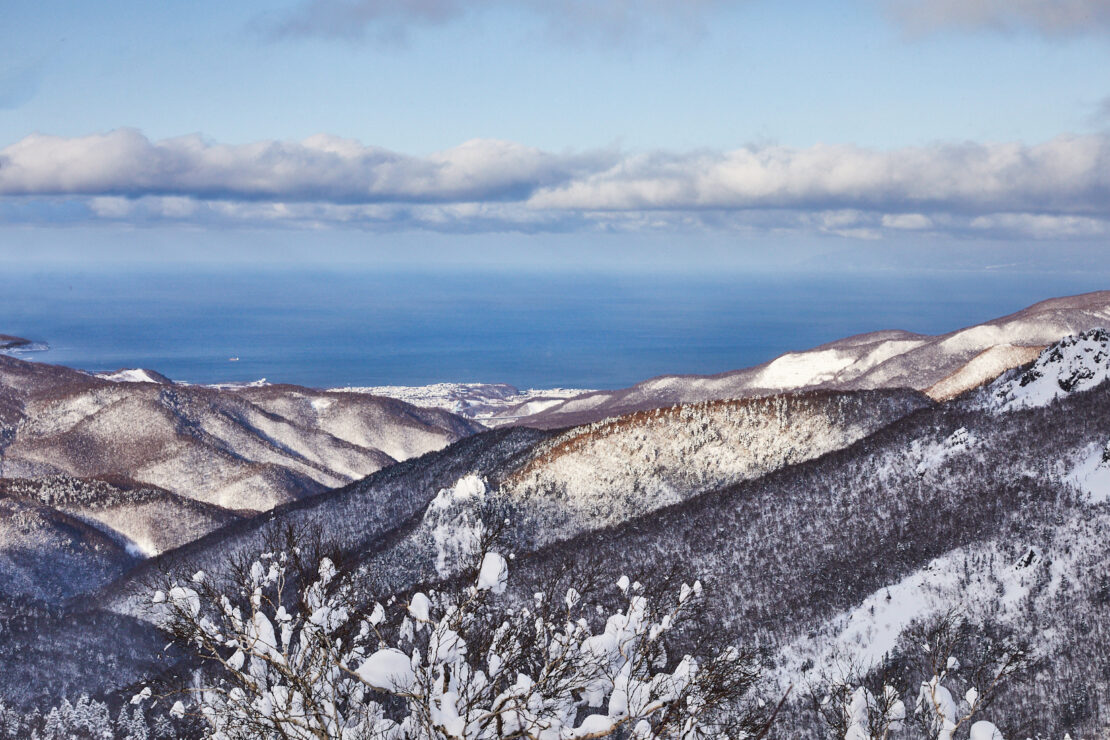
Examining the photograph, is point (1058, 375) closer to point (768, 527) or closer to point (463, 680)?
point (768, 527)

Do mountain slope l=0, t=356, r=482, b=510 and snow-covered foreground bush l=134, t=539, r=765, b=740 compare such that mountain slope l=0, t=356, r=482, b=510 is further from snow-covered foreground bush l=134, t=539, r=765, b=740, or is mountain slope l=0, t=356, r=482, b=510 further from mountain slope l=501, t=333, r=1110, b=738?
snow-covered foreground bush l=134, t=539, r=765, b=740

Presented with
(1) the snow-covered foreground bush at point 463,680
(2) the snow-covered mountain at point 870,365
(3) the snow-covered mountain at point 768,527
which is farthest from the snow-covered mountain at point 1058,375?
(2) the snow-covered mountain at point 870,365

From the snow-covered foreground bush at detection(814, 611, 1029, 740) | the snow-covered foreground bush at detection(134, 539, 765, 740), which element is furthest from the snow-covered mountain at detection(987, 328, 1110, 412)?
the snow-covered foreground bush at detection(134, 539, 765, 740)

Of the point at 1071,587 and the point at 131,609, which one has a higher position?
the point at 1071,587

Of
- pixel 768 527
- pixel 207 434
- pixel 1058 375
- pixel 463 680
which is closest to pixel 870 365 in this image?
pixel 207 434

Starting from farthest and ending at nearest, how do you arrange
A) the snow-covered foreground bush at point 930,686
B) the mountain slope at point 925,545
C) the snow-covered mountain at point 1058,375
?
the snow-covered mountain at point 1058,375
the mountain slope at point 925,545
the snow-covered foreground bush at point 930,686

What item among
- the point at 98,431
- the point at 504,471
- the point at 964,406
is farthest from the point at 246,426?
the point at 964,406

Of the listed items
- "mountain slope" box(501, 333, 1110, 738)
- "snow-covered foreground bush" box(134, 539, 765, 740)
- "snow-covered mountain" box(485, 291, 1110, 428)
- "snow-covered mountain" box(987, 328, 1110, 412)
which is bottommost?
"snow-covered mountain" box(485, 291, 1110, 428)

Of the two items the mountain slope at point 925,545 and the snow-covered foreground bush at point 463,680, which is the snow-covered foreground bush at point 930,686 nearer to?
the mountain slope at point 925,545

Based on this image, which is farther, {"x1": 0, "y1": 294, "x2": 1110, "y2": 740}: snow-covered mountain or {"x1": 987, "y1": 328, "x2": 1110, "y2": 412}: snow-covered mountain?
{"x1": 987, "y1": 328, "x2": 1110, "y2": 412}: snow-covered mountain

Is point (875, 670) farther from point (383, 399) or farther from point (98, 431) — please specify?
point (383, 399)

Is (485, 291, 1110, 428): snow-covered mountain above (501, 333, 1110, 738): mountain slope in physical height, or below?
below
